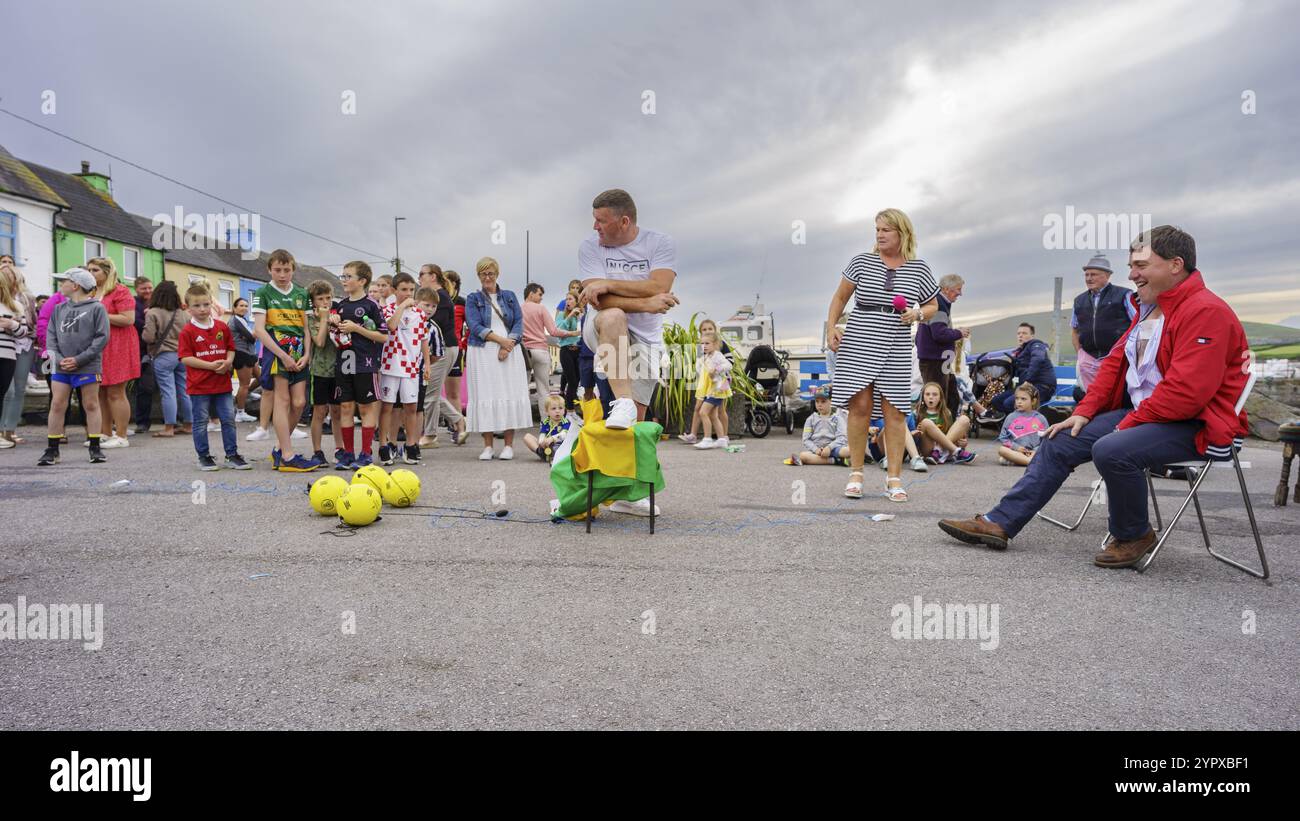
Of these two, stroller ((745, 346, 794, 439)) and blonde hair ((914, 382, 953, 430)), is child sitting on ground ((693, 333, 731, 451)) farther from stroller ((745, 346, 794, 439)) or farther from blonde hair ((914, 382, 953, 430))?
blonde hair ((914, 382, 953, 430))

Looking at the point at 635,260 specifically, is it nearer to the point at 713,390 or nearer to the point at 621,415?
the point at 621,415

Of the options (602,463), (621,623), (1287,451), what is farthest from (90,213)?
(1287,451)

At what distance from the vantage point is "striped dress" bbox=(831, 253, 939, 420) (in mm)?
Answer: 5828

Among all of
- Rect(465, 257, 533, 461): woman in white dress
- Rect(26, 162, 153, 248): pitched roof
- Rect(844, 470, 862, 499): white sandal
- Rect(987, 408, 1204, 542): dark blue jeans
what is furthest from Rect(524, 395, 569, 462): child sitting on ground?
Rect(26, 162, 153, 248): pitched roof

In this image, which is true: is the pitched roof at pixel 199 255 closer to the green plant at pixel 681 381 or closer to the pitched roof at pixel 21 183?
the pitched roof at pixel 21 183

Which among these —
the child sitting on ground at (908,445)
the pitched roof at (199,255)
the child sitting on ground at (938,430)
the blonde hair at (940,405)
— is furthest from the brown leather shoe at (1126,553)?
the pitched roof at (199,255)

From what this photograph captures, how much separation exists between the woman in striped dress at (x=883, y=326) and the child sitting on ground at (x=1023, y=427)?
3.62m

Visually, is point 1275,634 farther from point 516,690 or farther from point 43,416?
point 43,416

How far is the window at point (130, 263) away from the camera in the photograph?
38188mm

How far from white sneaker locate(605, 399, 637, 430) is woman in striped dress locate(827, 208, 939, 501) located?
6.59ft

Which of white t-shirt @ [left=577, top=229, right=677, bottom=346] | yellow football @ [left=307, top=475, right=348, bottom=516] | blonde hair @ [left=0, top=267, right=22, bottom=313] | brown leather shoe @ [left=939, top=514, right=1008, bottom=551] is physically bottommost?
brown leather shoe @ [left=939, top=514, right=1008, bottom=551]

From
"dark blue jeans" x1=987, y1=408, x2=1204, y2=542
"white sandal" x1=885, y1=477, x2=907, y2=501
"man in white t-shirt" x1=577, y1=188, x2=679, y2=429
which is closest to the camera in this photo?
"dark blue jeans" x1=987, y1=408, x2=1204, y2=542

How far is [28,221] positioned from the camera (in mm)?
31719

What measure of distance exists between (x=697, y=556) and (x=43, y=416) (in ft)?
43.5
